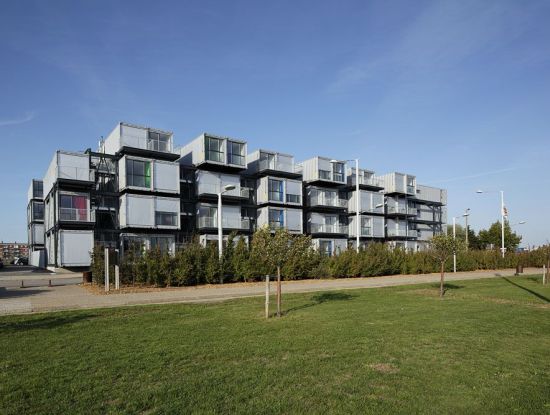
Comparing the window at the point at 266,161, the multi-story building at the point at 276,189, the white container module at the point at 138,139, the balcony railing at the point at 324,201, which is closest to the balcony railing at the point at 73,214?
the white container module at the point at 138,139

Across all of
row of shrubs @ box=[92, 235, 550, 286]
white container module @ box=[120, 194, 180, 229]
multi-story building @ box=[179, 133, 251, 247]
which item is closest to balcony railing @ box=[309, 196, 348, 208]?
multi-story building @ box=[179, 133, 251, 247]

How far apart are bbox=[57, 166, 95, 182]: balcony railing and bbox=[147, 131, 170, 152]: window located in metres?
5.98

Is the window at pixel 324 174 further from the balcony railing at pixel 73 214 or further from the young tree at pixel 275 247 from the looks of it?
the young tree at pixel 275 247

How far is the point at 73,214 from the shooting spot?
37.4m

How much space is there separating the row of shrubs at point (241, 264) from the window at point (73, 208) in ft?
49.1

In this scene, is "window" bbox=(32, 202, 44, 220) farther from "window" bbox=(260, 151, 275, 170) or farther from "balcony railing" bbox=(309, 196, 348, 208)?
"balcony railing" bbox=(309, 196, 348, 208)

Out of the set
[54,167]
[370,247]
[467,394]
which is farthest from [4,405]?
[54,167]

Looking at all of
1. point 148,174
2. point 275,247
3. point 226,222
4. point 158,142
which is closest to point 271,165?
point 226,222

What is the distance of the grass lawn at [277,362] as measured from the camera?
16.8 feet

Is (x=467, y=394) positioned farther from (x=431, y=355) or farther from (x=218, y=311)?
(x=218, y=311)

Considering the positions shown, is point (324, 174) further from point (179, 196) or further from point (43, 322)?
point (43, 322)

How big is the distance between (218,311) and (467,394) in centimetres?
849

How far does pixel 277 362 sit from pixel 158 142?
1490 inches

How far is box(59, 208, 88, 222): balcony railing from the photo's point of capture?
36.9m
